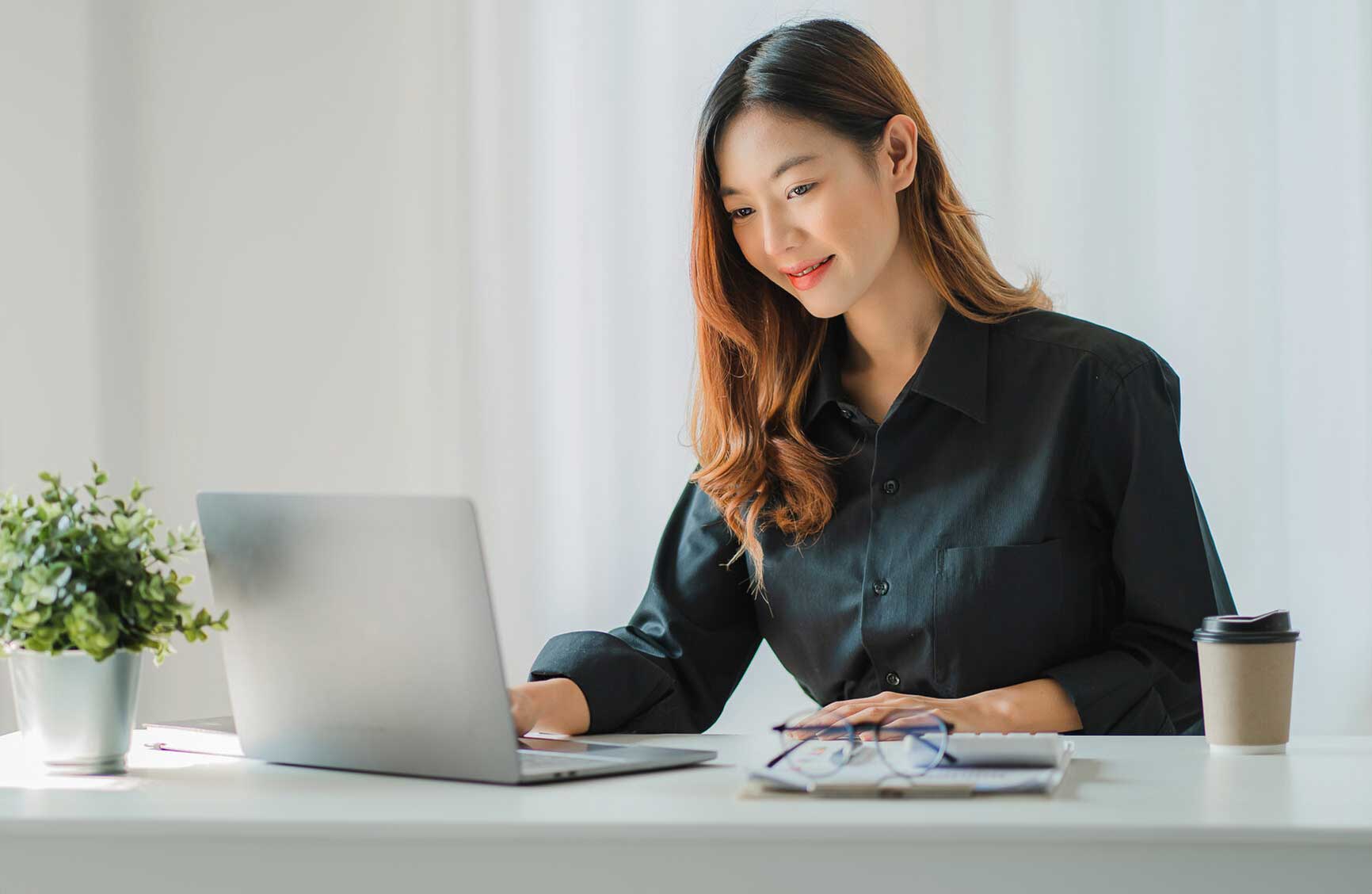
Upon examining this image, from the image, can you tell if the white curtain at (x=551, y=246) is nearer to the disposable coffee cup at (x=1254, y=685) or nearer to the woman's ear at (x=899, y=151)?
the woman's ear at (x=899, y=151)

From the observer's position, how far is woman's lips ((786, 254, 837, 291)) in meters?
1.61

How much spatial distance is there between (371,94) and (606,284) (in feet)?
1.83

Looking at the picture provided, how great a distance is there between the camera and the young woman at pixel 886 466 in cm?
147

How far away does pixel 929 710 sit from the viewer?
122 centimetres

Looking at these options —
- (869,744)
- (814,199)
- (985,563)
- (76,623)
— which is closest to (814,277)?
(814,199)

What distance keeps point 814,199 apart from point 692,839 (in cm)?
97

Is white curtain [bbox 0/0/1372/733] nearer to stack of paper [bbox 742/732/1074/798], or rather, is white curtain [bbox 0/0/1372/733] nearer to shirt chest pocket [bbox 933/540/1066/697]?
shirt chest pocket [bbox 933/540/1066/697]

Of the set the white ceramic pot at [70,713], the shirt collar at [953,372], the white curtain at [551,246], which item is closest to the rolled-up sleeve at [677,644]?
the shirt collar at [953,372]

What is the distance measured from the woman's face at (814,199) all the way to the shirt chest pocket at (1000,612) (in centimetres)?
35

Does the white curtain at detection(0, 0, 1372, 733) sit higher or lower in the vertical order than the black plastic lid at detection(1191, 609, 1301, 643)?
higher

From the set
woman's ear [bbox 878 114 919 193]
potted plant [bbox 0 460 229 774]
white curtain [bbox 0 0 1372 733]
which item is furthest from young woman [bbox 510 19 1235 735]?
white curtain [bbox 0 0 1372 733]


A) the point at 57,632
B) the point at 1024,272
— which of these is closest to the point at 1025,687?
the point at 57,632

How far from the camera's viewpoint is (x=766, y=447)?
5.51ft

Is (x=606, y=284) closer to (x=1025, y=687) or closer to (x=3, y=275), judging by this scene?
(x=3, y=275)
